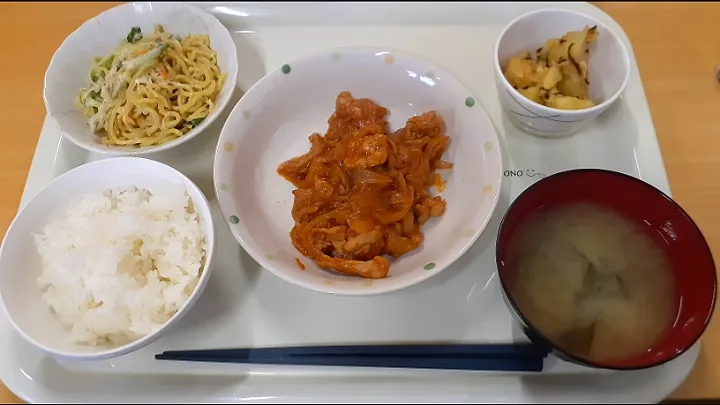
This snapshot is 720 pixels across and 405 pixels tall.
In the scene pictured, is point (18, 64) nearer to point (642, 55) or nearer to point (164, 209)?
point (164, 209)

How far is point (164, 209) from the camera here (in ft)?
4.39

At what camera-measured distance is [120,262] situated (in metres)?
1.25

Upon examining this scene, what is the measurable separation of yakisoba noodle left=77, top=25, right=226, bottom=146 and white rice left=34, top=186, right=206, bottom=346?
238mm

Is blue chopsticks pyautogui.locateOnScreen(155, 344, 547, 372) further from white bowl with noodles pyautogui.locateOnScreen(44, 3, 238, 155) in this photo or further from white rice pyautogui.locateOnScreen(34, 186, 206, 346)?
white bowl with noodles pyautogui.locateOnScreen(44, 3, 238, 155)

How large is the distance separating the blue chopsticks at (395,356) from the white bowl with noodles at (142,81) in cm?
55

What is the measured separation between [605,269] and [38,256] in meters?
1.31

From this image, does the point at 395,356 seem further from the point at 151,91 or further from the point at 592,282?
the point at 151,91

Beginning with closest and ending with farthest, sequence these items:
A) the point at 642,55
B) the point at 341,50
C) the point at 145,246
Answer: the point at 145,246, the point at 341,50, the point at 642,55

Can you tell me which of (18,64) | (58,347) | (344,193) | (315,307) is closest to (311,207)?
(344,193)

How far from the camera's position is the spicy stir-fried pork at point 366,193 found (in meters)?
1.31

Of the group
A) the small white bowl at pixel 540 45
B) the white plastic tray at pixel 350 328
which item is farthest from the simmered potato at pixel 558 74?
the white plastic tray at pixel 350 328

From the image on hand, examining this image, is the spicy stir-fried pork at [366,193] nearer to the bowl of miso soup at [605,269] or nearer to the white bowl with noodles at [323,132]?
the white bowl with noodles at [323,132]

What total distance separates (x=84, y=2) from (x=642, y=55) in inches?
73.0

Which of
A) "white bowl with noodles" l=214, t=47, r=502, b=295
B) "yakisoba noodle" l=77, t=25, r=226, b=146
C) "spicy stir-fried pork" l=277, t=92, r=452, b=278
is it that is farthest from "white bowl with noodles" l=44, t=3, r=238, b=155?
"spicy stir-fried pork" l=277, t=92, r=452, b=278
